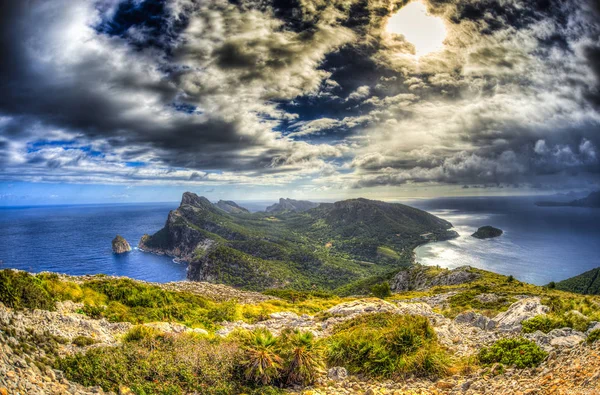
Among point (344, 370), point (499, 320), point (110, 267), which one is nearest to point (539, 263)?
point (499, 320)

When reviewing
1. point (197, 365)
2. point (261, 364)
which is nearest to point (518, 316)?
point (261, 364)

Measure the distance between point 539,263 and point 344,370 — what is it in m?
234

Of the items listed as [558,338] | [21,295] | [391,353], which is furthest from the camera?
[21,295]

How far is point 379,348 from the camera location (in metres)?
10.9

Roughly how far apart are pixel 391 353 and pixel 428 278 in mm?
84291

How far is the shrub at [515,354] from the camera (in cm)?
895

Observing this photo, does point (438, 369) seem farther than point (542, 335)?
No

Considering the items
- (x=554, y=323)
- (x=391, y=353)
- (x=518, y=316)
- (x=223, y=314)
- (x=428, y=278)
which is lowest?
(x=428, y=278)

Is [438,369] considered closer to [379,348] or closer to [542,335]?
[379,348]

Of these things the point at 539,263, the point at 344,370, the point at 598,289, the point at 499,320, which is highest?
the point at 344,370

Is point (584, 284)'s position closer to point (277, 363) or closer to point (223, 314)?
point (223, 314)

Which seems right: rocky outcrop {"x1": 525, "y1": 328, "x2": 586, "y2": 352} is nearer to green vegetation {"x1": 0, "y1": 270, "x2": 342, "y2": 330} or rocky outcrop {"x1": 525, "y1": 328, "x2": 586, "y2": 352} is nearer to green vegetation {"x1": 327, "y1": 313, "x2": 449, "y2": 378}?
green vegetation {"x1": 327, "y1": 313, "x2": 449, "y2": 378}

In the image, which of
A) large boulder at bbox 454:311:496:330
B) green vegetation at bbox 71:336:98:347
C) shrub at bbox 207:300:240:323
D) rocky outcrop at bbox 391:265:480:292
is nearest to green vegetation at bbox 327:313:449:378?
large boulder at bbox 454:311:496:330

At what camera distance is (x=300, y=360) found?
9.63 meters
